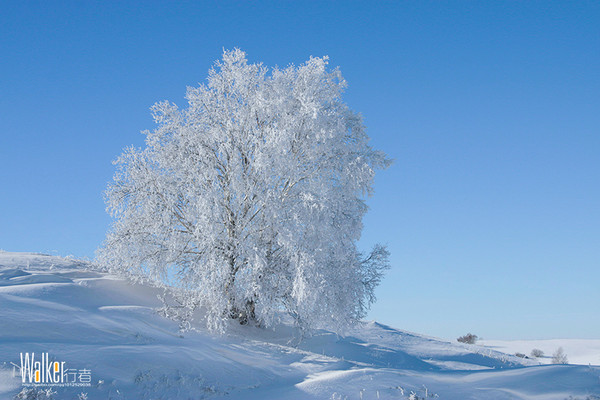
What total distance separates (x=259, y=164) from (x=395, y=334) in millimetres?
12250

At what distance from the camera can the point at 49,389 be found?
6789 millimetres

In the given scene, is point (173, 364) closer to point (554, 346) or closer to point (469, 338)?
point (469, 338)

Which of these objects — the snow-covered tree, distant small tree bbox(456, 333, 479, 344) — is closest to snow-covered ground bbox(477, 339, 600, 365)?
distant small tree bbox(456, 333, 479, 344)

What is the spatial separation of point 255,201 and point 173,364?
7.12 meters

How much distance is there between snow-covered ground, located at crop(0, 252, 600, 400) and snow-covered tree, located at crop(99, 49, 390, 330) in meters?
1.61

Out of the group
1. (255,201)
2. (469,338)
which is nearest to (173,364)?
(255,201)

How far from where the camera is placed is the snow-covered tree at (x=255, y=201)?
47.1ft

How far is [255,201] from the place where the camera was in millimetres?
15398

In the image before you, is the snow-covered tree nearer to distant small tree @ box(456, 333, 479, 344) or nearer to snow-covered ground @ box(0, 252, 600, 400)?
snow-covered ground @ box(0, 252, 600, 400)

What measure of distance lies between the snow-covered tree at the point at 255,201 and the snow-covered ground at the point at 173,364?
5.28 ft

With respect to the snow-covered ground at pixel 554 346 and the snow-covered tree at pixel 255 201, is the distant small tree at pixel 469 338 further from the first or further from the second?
the snow-covered tree at pixel 255 201

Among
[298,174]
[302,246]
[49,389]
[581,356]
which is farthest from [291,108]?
[581,356]

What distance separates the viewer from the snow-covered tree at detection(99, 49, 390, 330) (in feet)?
47.1

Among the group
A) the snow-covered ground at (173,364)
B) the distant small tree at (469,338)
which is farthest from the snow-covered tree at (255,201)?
the distant small tree at (469,338)
